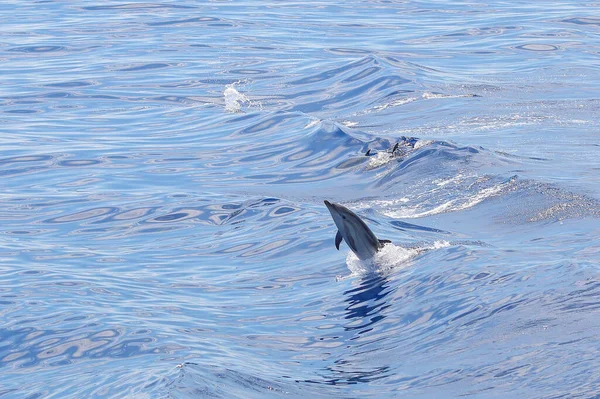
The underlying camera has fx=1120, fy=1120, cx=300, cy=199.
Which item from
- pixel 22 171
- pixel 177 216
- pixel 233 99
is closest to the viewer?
pixel 177 216

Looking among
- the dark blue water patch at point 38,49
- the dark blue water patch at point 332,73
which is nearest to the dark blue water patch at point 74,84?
the dark blue water patch at point 332,73

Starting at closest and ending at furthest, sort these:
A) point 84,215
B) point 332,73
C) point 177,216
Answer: point 177,216, point 84,215, point 332,73

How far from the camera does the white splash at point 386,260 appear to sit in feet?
42.0

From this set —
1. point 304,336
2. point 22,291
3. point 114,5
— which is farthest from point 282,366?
point 114,5

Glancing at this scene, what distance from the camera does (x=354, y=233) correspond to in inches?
499

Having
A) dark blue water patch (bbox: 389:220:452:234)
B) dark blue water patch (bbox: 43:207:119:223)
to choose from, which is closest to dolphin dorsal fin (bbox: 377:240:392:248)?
dark blue water patch (bbox: 389:220:452:234)

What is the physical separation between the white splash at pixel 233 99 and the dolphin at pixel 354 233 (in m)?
10.4

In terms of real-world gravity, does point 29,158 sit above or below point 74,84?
below

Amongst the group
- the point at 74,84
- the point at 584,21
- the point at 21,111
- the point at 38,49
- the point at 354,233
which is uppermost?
the point at 38,49

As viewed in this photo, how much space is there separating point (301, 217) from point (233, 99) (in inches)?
344

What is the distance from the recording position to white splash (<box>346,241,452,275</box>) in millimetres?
12797

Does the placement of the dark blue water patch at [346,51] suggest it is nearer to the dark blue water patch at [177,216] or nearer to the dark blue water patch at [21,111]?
the dark blue water patch at [21,111]

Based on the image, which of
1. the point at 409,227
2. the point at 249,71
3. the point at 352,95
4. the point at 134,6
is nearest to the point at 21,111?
the point at 249,71

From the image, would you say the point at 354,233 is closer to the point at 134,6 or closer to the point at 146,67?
the point at 146,67
